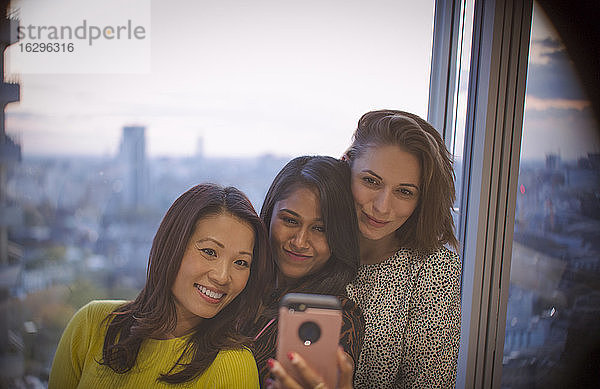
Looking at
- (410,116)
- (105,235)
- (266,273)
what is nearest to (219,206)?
(266,273)

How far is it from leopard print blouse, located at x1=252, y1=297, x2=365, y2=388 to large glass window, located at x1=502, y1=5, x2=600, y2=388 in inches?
27.4

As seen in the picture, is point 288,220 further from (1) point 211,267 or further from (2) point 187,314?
(2) point 187,314

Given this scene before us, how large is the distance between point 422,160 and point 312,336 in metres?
0.63

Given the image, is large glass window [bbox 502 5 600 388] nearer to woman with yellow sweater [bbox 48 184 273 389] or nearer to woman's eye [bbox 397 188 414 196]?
woman's eye [bbox 397 188 414 196]

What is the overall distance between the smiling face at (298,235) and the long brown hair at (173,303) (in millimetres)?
44

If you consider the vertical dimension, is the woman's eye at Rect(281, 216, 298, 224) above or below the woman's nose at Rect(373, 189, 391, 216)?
below

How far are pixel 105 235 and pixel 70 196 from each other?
0.16m

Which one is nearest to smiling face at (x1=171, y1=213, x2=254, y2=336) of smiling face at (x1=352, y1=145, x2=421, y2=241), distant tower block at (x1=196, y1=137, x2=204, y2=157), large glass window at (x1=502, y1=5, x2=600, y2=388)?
distant tower block at (x1=196, y1=137, x2=204, y2=157)

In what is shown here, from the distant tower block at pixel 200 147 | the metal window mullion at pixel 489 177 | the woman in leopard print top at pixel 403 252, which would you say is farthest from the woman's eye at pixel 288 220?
the metal window mullion at pixel 489 177

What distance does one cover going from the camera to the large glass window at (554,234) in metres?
1.70

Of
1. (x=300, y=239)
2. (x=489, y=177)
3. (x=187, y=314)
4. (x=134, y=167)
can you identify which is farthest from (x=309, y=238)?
(x=489, y=177)

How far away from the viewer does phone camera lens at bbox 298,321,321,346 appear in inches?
53.4

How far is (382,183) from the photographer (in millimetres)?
1406

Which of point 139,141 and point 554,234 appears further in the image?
point 554,234
